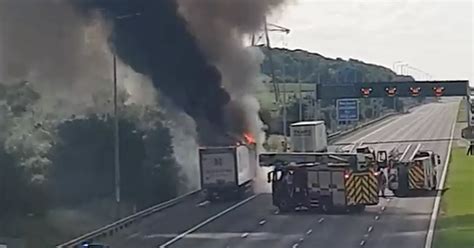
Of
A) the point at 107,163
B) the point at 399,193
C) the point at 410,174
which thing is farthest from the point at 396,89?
the point at 107,163

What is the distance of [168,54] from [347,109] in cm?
3114

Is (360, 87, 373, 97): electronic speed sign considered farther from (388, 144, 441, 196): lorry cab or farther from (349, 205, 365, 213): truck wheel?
(349, 205, 365, 213): truck wheel

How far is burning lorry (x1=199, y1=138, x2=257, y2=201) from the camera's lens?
52812 mm

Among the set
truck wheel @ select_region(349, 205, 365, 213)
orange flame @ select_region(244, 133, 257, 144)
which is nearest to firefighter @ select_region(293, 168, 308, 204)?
truck wheel @ select_region(349, 205, 365, 213)

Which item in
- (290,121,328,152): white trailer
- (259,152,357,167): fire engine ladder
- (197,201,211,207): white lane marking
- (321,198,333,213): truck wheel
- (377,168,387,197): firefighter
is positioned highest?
(290,121,328,152): white trailer

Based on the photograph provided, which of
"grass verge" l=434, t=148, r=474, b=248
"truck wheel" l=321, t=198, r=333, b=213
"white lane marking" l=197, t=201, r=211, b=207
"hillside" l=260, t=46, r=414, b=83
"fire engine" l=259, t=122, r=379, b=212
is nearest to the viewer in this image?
"grass verge" l=434, t=148, r=474, b=248

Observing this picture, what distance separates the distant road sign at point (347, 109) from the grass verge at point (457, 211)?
17462mm

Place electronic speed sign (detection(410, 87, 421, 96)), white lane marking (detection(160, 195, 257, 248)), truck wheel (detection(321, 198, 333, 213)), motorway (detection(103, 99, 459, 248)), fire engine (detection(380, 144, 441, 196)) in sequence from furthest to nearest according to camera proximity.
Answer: electronic speed sign (detection(410, 87, 421, 96)) < fire engine (detection(380, 144, 441, 196)) < truck wheel (detection(321, 198, 333, 213)) < white lane marking (detection(160, 195, 257, 248)) < motorway (detection(103, 99, 459, 248))

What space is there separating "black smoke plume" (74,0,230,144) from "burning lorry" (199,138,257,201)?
600cm

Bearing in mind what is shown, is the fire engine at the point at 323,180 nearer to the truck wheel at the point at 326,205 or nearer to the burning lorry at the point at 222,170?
the truck wheel at the point at 326,205

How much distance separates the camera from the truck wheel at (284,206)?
1903 inches

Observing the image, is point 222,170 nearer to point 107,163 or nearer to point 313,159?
point 107,163

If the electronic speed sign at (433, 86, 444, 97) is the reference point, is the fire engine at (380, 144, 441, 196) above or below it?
below

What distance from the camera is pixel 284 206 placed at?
48.5m
